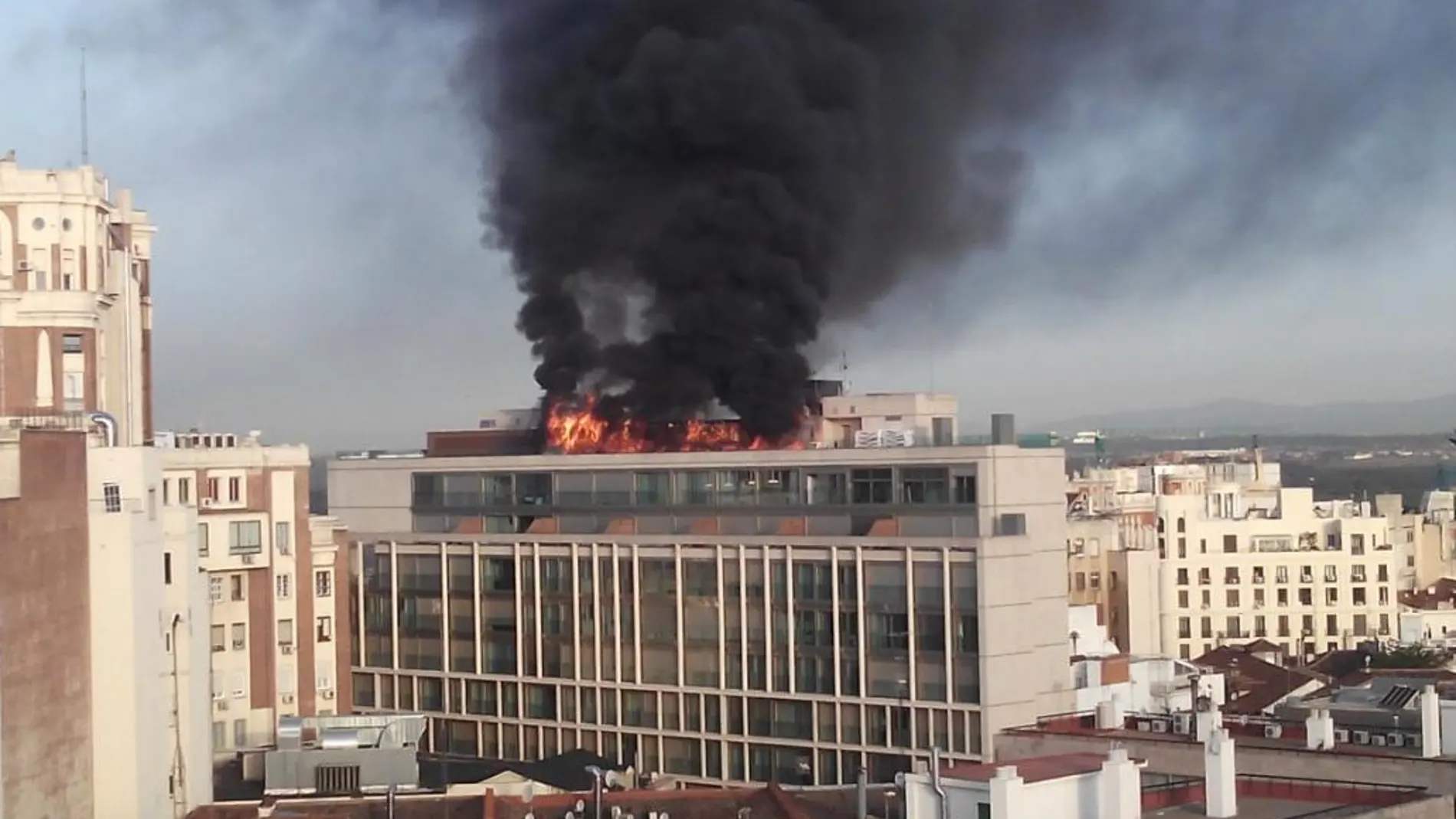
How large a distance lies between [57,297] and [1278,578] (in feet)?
181

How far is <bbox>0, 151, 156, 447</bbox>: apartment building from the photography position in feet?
155

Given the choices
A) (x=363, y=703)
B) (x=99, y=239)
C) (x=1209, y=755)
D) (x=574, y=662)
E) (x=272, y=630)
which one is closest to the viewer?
(x=1209, y=755)

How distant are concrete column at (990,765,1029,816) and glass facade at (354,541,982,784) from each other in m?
22.5

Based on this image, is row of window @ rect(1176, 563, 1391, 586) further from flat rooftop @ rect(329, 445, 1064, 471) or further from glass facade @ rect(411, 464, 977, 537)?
glass facade @ rect(411, 464, 977, 537)

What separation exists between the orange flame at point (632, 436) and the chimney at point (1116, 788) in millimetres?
33073

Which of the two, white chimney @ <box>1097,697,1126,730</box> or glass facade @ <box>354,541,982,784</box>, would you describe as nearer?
white chimney @ <box>1097,697,1126,730</box>

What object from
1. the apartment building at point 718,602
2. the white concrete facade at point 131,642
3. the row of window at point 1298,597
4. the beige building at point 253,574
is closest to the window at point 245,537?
the beige building at point 253,574

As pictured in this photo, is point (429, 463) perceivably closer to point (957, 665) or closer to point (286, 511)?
point (286, 511)

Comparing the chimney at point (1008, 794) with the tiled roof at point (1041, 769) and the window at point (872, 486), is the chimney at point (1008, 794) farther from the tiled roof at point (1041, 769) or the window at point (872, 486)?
the window at point (872, 486)

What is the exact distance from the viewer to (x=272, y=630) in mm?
53125

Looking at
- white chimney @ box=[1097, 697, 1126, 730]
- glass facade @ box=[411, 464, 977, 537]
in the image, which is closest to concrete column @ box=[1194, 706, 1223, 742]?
white chimney @ box=[1097, 697, 1126, 730]

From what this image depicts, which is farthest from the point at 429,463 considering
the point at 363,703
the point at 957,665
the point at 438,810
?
the point at 438,810

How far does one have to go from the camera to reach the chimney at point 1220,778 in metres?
29.8

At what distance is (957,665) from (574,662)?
11.5m
